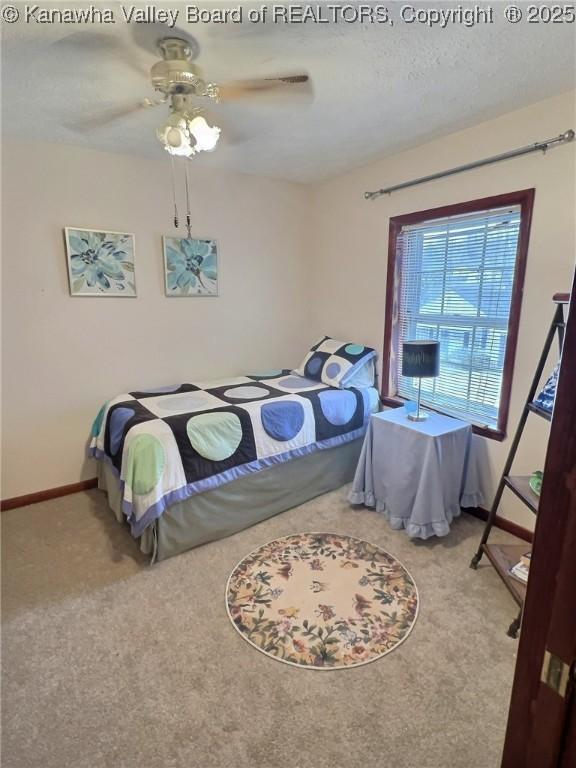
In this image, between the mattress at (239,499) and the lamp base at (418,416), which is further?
the lamp base at (418,416)

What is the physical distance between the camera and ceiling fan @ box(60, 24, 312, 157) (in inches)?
60.7

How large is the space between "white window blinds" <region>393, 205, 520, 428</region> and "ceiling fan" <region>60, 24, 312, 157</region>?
1401 mm

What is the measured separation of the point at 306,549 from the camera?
2309 mm

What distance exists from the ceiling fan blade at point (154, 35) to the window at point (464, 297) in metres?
1.79

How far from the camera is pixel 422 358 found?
247 cm

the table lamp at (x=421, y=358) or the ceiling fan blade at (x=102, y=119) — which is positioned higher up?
the ceiling fan blade at (x=102, y=119)

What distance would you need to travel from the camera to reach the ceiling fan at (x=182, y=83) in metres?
1.54

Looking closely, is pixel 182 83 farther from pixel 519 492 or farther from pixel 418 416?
pixel 519 492

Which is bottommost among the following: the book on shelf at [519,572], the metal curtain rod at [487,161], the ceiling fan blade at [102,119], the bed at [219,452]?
the book on shelf at [519,572]

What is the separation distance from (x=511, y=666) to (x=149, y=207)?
3417 mm

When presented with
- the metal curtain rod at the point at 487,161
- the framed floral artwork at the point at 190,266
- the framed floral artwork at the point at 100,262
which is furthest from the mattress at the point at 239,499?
the metal curtain rod at the point at 487,161

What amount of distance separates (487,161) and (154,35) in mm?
1871

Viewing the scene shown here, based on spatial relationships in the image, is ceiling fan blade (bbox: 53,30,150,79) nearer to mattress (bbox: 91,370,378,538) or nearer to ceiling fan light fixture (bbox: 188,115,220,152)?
ceiling fan light fixture (bbox: 188,115,220,152)

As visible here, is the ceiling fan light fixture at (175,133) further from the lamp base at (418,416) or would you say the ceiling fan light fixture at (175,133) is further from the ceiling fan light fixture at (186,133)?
the lamp base at (418,416)
